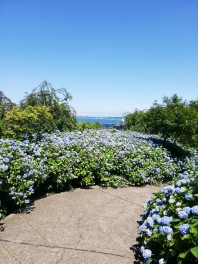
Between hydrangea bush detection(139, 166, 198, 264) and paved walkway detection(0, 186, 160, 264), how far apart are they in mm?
475

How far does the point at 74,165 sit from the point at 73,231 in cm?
216

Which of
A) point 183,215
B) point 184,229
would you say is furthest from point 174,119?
point 184,229

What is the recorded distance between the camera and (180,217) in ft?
9.16

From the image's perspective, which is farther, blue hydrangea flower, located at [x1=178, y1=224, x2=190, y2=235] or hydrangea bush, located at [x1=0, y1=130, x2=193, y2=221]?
hydrangea bush, located at [x1=0, y1=130, x2=193, y2=221]

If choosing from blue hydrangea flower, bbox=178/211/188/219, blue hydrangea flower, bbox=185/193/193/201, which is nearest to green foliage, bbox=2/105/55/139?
blue hydrangea flower, bbox=185/193/193/201

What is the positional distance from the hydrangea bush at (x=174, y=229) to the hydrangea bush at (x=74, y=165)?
7.05 feet

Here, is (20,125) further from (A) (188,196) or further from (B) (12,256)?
(A) (188,196)

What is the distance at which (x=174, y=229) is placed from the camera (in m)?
2.84

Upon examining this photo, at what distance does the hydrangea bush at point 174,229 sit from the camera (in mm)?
2461

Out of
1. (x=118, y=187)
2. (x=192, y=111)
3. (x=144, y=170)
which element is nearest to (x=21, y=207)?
(x=118, y=187)

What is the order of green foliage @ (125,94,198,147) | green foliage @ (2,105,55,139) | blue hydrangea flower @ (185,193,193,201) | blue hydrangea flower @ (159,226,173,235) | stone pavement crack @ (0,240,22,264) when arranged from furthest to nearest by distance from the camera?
1. green foliage @ (125,94,198,147)
2. green foliage @ (2,105,55,139)
3. blue hydrangea flower @ (185,193,193,201)
4. stone pavement crack @ (0,240,22,264)
5. blue hydrangea flower @ (159,226,173,235)

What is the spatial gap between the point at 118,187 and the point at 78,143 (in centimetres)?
146

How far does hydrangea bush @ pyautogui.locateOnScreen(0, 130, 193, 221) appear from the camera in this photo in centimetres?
427

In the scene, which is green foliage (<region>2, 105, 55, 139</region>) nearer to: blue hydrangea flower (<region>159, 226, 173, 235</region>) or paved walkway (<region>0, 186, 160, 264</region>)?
paved walkway (<region>0, 186, 160, 264</region>)
